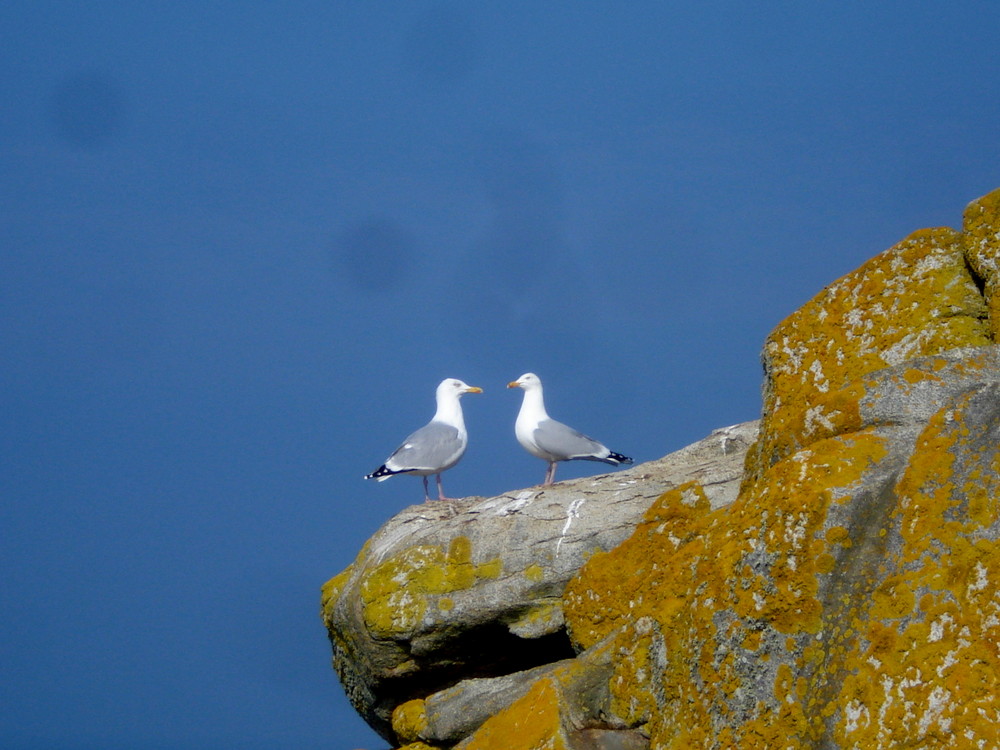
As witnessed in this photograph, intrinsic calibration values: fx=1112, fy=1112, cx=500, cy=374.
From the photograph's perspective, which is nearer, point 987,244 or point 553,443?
point 987,244

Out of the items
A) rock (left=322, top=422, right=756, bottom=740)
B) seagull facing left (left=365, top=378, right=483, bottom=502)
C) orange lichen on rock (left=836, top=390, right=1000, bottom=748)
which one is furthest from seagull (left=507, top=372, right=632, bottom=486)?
orange lichen on rock (left=836, top=390, right=1000, bottom=748)

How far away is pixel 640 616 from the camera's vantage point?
6.41 m

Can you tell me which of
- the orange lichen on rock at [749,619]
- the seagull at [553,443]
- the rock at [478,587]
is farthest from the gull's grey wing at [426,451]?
the orange lichen on rock at [749,619]

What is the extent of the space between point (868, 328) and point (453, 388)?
12.4 metres

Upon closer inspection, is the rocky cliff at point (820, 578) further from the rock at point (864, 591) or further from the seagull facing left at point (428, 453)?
the seagull facing left at point (428, 453)

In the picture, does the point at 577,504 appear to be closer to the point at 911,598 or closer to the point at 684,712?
the point at 684,712

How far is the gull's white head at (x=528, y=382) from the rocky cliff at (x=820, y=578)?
29.8ft

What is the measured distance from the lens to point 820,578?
5.13m

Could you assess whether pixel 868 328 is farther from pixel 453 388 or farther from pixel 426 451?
pixel 453 388

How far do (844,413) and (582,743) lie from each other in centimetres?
238

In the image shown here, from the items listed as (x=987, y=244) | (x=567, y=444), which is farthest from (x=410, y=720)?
(x=567, y=444)

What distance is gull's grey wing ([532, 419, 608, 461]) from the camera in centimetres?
1641

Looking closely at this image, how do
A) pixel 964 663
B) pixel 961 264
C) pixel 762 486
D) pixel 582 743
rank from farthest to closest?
pixel 961 264, pixel 582 743, pixel 762 486, pixel 964 663

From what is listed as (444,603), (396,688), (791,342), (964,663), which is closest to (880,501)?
(964,663)
